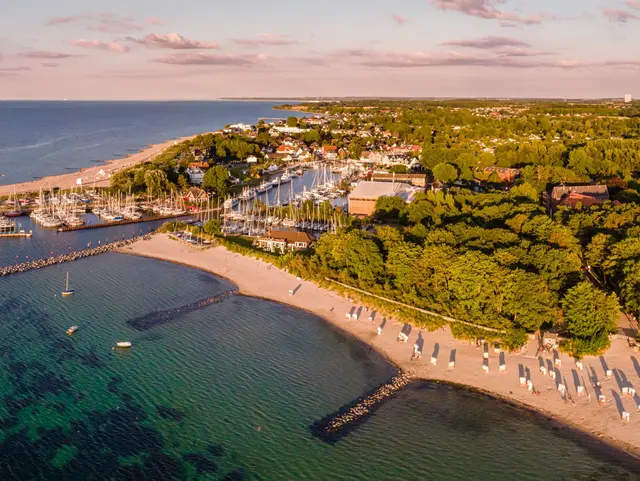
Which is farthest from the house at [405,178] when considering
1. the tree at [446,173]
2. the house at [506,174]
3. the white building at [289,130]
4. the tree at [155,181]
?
the white building at [289,130]

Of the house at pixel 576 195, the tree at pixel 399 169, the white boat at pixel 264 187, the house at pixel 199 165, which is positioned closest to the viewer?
the house at pixel 576 195

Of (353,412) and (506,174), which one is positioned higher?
(506,174)

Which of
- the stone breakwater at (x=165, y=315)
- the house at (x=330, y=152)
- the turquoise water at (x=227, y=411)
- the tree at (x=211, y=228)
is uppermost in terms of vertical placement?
the house at (x=330, y=152)

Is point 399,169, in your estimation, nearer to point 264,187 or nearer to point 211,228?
point 264,187

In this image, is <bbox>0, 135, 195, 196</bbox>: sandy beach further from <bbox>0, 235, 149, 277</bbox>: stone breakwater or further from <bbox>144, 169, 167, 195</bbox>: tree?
<bbox>0, 235, 149, 277</bbox>: stone breakwater

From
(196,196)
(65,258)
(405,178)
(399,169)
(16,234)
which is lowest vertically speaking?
(65,258)

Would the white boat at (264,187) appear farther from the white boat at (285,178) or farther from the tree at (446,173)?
the tree at (446,173)

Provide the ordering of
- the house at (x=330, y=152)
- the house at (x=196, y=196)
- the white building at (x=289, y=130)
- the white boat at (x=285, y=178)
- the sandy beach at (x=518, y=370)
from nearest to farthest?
the sandy beach at (x=518, y=370)
the house at (x=196, y=196)
the white boat at (x=285, y=178)
the house at (x=330, y=152)
the white building at (x=289, y=130)

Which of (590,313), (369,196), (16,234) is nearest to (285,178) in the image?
(369,196)
